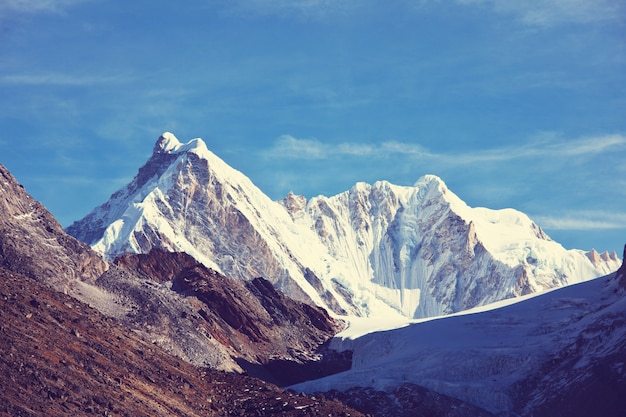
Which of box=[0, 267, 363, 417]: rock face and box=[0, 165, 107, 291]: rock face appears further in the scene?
box=[0, 165, 107, 291]: rock face

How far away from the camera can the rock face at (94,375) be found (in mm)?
141875

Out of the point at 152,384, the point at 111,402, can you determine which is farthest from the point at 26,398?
the point at 152,384

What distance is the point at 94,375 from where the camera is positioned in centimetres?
15362

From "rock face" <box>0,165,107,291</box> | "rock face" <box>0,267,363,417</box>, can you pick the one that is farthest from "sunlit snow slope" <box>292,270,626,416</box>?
"rock face" <box>0,165,107,291</box>

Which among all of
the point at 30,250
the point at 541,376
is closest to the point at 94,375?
the point at 30,250

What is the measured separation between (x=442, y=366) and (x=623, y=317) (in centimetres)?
2117

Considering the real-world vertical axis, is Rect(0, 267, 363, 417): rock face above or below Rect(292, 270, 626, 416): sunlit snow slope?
below

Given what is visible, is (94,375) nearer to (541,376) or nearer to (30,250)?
(30,250)

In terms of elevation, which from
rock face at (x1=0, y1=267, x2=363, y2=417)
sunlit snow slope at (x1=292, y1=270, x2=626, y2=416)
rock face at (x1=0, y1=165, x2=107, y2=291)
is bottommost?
rock face at (x1=0, y1=267, x2=363, y2=417)

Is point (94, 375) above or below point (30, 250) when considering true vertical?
below

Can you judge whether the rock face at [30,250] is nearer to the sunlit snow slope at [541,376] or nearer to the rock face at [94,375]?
the rock face at [94,375]

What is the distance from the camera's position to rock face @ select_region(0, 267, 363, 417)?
14188 centimetres

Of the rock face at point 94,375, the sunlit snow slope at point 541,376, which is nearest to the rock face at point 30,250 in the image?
the rock face at point 94,375

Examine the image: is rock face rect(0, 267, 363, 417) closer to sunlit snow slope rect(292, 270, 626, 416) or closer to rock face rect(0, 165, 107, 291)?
rock face rect(0, 165, 107, 291)
